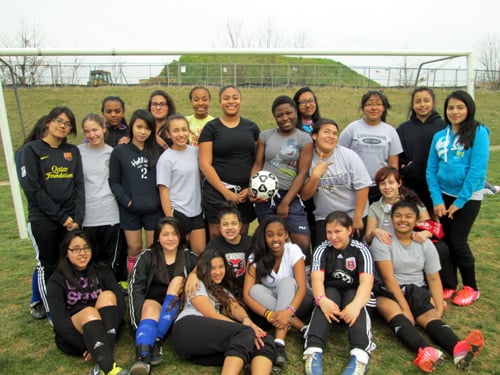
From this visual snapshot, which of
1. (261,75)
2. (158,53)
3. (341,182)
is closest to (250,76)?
(261,75)

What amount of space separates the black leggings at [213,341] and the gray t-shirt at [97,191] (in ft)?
4.05

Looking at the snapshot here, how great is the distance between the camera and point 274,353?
110 inches

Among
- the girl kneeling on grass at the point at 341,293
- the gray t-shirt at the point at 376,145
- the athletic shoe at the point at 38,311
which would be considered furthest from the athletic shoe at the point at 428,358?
the athletic shoe at the point at 38,311

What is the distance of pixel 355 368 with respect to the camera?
9.02ft

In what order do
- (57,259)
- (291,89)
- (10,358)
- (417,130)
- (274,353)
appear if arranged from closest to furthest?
(274,353) < (10,358) < (57,259) < (417,130) < (291,89)

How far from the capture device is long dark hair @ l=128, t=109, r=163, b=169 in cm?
375

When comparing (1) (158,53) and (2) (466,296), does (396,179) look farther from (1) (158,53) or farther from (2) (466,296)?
(1) (158,53)

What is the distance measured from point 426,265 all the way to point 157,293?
2214 mm

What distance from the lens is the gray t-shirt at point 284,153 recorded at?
12.0 feet

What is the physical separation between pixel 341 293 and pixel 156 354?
4.78 ft

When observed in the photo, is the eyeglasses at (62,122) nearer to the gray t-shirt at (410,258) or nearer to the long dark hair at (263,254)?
the long dark hair at (263,254)

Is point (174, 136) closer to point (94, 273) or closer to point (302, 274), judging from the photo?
point (94, 273)

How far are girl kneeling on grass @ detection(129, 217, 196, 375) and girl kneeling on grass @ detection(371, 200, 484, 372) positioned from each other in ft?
5.15

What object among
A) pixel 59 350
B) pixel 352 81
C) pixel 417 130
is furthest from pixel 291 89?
pixel 59 350
